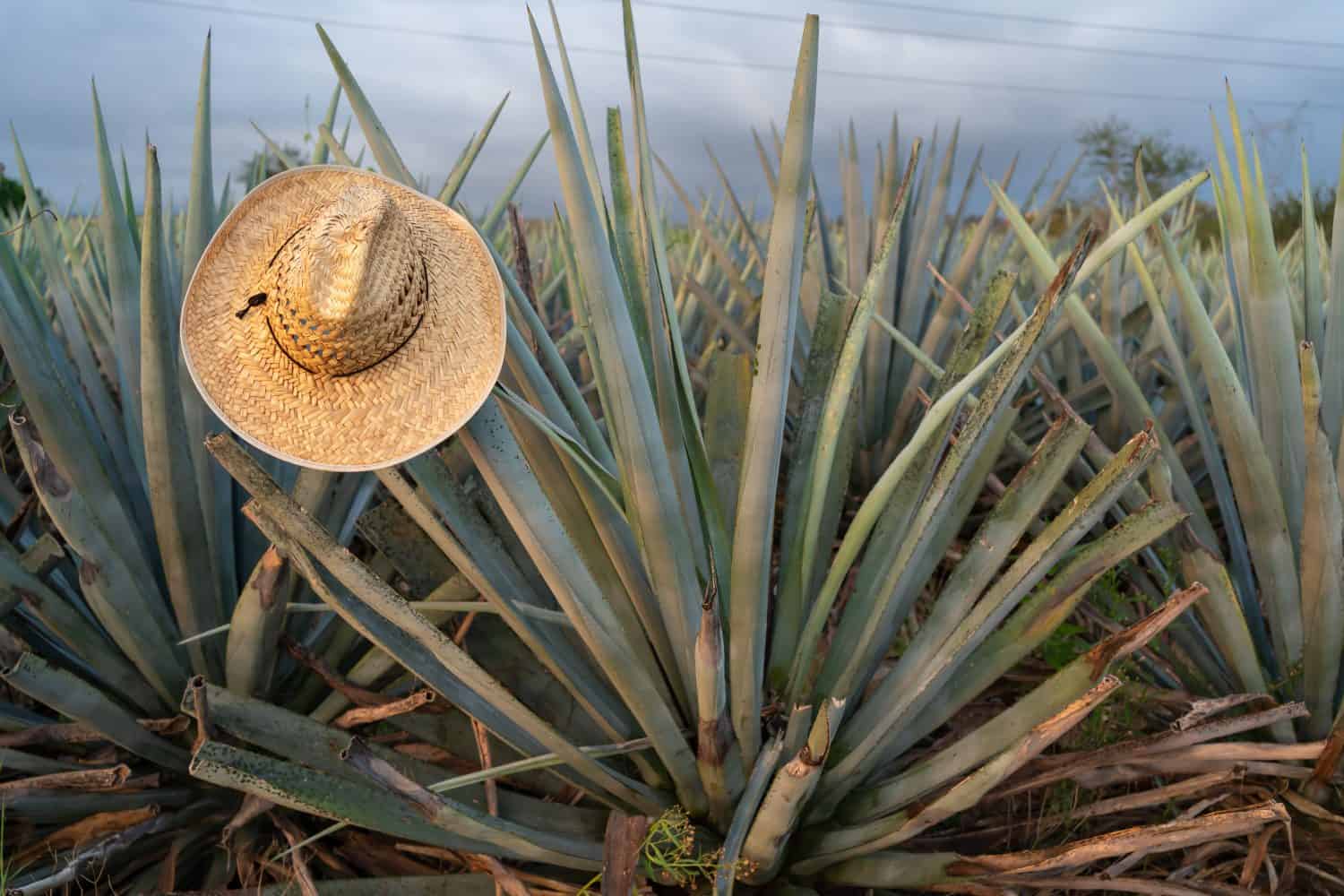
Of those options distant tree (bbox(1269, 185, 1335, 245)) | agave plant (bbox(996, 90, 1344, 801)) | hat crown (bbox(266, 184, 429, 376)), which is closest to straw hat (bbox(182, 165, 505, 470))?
hat crown (bbox(266, 184, 429, 376))

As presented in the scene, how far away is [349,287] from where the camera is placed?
899mm

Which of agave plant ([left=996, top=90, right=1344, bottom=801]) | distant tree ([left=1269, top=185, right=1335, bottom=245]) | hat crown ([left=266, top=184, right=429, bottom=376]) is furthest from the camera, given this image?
distant tree ([left=1269, top=185, right=1335, bottom=245])

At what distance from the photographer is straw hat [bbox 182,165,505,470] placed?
0.92 meters

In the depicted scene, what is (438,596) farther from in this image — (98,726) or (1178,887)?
(1178,887)

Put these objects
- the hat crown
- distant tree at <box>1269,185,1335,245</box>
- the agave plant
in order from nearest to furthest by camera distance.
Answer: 1. the hat crown
2. the agave plant
3. distant tree at <box>1269,185,1335,245</box>

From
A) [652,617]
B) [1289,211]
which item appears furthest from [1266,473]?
[1289,211]

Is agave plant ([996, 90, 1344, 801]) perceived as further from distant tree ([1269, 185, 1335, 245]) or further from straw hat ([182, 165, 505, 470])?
distant tree ([1269, 185, 1335, 245])

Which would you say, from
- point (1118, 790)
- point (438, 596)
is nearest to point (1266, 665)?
point (1118, 790)

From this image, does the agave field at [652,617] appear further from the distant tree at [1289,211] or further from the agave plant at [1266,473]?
the distant tree at [1289,211]

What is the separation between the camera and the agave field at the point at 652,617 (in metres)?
0.93

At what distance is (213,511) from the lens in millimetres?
1239

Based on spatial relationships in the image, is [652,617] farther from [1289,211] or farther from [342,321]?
[1289,211]

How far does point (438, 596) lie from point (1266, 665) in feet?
3.65

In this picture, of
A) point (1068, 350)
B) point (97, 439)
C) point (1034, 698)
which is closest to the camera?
point (1034, 698)
